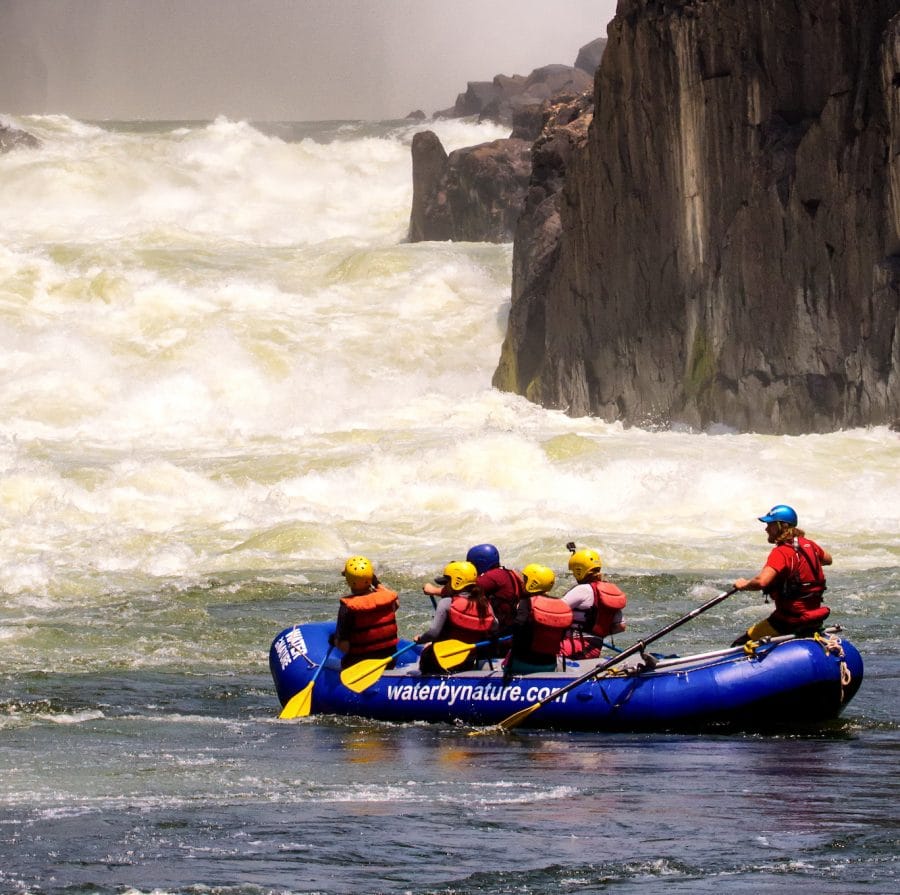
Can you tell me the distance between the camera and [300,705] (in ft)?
43.6

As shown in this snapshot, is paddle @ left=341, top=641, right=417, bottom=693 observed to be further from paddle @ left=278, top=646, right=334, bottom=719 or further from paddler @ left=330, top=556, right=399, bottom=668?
paddle @ left=278, top=646, right=334, bottom=719

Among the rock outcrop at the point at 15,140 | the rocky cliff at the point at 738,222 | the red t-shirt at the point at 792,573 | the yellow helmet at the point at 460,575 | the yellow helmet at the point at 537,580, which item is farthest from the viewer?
the rock outcrop at the point at 15,140

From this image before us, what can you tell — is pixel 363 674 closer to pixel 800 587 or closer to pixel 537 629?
pixel 537 629

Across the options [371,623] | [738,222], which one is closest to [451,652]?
[371,623]

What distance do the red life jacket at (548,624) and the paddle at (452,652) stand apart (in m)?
0.52

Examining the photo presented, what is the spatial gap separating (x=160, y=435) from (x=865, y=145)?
17580mm

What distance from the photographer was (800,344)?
106ft

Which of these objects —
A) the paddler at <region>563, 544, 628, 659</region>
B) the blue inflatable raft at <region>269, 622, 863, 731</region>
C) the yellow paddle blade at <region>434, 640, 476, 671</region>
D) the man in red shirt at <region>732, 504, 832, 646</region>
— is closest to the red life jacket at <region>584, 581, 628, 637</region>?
the paddler at <region>563, 544, 628, 659</region>

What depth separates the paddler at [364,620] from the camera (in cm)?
1312

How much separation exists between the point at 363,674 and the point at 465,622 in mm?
888

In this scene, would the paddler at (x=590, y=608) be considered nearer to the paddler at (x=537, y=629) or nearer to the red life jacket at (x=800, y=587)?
the paddler at (x=537, y=629)

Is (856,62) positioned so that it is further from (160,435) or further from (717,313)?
(160,435)

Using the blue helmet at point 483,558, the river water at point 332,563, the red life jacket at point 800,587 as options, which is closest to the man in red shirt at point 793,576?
the red life jacket at point 800,587

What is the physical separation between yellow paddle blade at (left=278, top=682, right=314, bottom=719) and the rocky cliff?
19102mm
